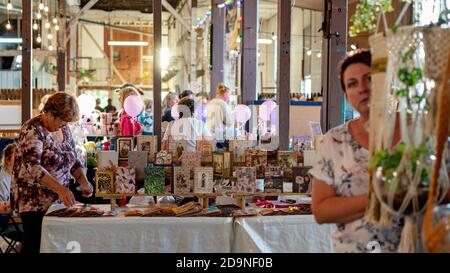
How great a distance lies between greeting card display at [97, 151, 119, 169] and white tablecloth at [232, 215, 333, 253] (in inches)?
42.3

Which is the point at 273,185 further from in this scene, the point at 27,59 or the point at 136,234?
the point at 27,59

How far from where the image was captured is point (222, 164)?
18.3 ft

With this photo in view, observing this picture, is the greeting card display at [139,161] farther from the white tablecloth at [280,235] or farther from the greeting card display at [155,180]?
the white tablecloth at [280,235]

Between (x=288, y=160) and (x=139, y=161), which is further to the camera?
(x=288, y=160)

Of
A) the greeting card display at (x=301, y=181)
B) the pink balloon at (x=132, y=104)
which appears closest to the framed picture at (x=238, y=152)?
the greeting card display at (x=301, y=181)

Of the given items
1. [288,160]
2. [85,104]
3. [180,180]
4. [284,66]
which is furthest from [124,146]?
[85,104]

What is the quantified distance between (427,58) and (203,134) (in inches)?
206

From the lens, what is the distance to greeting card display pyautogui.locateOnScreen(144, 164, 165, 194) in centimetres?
544

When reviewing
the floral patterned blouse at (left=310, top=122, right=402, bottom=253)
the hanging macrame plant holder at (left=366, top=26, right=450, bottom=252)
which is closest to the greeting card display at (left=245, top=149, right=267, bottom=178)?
the floral patterned blouse at (left=310, top=122, right=402, bottom=253)

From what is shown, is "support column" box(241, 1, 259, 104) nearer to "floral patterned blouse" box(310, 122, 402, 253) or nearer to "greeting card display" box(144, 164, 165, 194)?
"greeting card display" box(144, 164, 165, 194)

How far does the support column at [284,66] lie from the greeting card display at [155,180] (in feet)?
5.19

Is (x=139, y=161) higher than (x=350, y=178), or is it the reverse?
(x=350, y=178)

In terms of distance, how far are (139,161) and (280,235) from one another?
3.87 ft
